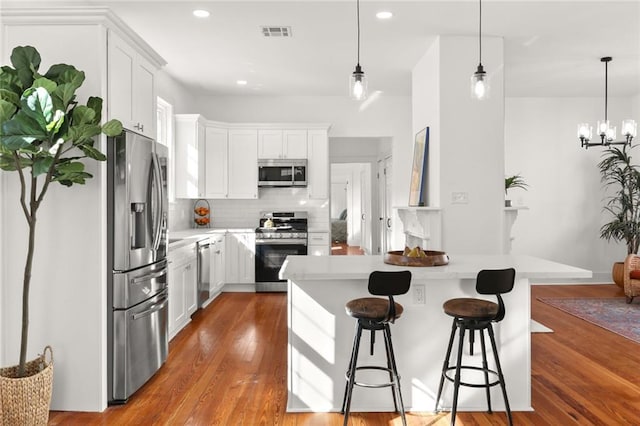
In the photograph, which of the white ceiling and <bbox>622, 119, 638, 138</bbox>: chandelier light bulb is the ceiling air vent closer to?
the white ceiling

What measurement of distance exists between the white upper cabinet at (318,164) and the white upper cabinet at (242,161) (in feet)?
2.68

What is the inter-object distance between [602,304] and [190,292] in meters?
5.09

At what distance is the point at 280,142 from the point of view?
7.14m

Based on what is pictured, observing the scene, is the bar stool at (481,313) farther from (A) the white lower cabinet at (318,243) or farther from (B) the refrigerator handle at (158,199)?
(A) the white lower cabinet at (318,243)

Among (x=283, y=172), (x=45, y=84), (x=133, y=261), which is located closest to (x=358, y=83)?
(x=45, y=84)

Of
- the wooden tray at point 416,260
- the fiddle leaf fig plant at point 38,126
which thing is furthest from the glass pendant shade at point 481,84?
the fiddle leaf fig plant at point 38,126

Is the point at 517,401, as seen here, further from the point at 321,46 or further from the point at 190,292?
the point at 321,46

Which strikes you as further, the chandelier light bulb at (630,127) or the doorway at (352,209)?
the doorway at (352,209)

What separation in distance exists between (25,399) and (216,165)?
4.81 m

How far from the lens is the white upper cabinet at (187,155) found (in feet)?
A: 21.6

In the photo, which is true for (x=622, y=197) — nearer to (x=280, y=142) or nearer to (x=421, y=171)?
(x=421, y=171)

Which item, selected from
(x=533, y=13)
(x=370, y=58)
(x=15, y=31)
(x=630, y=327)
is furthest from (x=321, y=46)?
(x=630, y=327)

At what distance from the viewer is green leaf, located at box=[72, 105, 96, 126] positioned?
2.72m

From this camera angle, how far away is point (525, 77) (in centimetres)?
648
